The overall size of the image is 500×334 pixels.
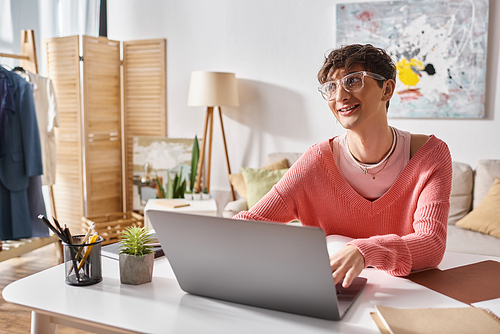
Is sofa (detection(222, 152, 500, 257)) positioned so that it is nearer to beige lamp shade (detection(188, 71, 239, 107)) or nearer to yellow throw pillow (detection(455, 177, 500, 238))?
yellow throw pillow (detection(455, 177, 500, 238))

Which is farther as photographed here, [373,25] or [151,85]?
[151,85]

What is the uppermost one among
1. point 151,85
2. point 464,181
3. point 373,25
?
point 373,25

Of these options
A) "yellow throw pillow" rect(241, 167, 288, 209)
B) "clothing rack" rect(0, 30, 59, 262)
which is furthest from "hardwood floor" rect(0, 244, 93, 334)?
"yellow throw pillow" rect(241, 167, 288, 209)

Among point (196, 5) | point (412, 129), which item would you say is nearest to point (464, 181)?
point (412, 129)

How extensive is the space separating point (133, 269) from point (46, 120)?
9.85ft

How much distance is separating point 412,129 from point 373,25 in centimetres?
85

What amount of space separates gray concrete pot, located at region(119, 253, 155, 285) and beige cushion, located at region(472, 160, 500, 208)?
275 centimetres

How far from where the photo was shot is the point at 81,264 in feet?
3.61

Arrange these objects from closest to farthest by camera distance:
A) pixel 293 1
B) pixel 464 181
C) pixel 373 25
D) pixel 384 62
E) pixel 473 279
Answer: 1. pixel 473 279
2. pixel 384 62
3. pixel 464 181
4. pixel 373 25
5. pixel 293 1

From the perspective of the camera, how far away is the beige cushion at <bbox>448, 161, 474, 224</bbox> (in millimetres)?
3229

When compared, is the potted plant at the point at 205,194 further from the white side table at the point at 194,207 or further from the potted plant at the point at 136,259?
the potted plant at the point at 136,259

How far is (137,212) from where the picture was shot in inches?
175

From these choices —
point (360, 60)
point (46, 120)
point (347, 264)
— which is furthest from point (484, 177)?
point (46, 120)

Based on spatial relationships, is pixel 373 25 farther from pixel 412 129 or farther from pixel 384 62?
pixel 384 62
